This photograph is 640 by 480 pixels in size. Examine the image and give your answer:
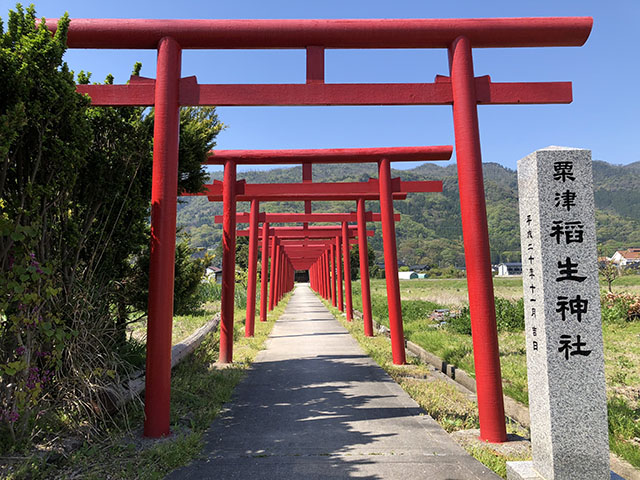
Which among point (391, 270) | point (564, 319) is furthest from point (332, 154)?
point (564, 319)

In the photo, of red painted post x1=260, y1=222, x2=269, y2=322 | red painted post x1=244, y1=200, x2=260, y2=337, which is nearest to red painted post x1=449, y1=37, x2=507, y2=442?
red painted post x1=244, y1=200, x2=260, y2=337

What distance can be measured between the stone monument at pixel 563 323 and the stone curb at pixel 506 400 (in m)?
0.60

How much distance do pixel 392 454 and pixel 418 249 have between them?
496 feet

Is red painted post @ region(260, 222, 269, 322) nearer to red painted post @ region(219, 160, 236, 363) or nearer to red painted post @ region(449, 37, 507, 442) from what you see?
red painted post @ region(219, 160, 236, 363)

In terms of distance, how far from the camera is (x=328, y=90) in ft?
15.6

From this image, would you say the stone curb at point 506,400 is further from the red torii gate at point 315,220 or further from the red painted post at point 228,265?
the red painted post at point 228,265

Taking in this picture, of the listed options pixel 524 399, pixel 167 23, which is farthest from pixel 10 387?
pixel 524 399

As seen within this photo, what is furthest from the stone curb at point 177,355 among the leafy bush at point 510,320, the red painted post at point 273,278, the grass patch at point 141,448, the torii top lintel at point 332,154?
the red painted post at point 273,278

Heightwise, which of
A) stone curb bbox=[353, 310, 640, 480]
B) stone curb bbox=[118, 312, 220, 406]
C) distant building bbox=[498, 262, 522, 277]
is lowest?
stone curb bbox=[353, 310, 640, 480]

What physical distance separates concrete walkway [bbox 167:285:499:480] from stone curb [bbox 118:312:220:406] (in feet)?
3.05

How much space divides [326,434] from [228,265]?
409 centimetres

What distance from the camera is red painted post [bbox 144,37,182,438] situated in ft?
13.9

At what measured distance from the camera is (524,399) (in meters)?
5.43

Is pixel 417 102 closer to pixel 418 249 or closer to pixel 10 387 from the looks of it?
pixel 10 387
